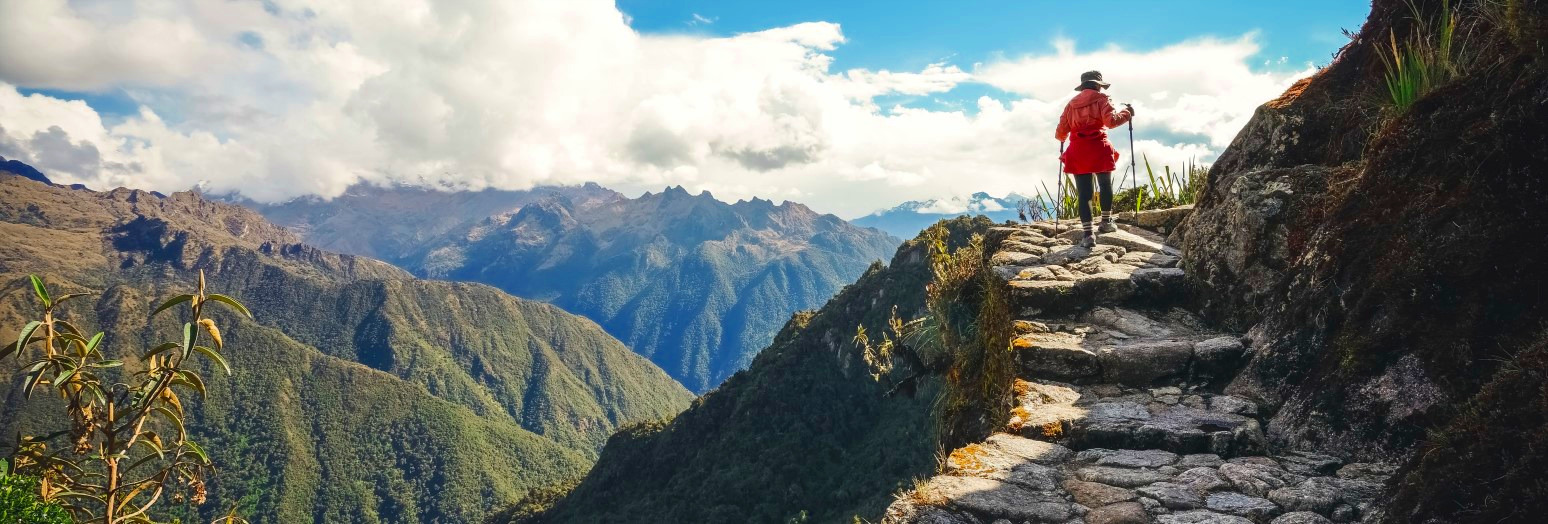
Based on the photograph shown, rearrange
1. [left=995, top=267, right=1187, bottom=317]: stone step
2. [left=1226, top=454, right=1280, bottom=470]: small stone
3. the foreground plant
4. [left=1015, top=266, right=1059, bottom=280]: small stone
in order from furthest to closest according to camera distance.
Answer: [left=1015, top=266, right=1059, bottom=280]: small stone < [left=995, top=267, right=1187, bottom=317]: stone step < [left=1226, top=454, right=1280, bottom=470]: small stone < the foreground plant

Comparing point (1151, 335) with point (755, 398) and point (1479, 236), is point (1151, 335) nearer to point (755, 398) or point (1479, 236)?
point (1479, 236)

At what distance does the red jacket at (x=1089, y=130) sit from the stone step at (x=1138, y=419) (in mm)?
4668

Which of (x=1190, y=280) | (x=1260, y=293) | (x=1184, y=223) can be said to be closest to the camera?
(x=1260, y=293)

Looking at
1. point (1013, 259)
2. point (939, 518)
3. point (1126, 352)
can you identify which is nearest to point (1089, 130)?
point (1013, 259)

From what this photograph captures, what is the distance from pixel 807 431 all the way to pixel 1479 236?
374ft

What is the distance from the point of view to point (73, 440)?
316 centimetres

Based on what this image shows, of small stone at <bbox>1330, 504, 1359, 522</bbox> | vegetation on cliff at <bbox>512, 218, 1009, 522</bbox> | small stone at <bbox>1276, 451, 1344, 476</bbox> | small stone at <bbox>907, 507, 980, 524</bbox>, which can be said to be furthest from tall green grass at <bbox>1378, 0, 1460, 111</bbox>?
vegetation on cliff at <bbox>512, 218, 1009, 522</bbox>

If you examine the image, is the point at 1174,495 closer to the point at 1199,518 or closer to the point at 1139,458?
the point at 1199,518

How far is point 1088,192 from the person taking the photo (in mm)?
9938

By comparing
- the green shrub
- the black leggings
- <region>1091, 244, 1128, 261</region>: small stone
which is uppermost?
the black leggings

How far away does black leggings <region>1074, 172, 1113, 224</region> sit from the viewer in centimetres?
972

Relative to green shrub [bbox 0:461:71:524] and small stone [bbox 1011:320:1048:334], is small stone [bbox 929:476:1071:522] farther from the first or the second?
green shrub [bbox 0:461:71:524]

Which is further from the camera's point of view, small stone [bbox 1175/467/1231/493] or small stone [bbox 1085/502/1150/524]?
small stone [bbox 1175/467/1231/493]

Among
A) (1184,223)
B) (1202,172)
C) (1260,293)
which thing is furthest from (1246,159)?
(1202,172)
